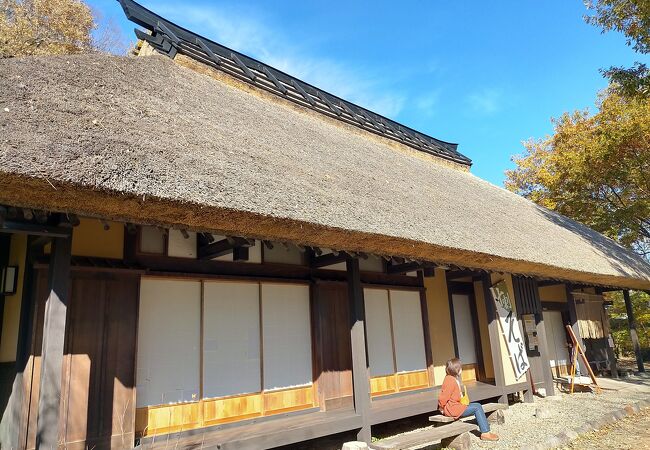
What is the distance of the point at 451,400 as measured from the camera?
219 inches

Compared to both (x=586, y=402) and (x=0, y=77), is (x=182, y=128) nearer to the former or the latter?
(x=0, y=77)

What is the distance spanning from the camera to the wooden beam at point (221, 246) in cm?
415

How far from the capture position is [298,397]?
18.1ft

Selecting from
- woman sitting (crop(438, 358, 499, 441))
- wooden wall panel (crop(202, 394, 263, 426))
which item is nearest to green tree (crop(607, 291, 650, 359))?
woman sitting (crop(438, 358, 499, 441))

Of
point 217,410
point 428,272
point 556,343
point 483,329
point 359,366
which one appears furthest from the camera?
point 556,343

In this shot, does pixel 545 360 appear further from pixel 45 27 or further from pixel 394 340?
pixel 45 27

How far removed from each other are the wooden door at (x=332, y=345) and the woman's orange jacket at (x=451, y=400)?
46.8 inches

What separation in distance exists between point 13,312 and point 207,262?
6.04ft

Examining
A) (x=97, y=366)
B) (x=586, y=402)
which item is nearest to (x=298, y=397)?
(x=97, y=366)

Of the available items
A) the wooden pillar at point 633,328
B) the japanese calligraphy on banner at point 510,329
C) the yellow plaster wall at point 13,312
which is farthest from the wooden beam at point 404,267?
the wooden pillar at point 633,328

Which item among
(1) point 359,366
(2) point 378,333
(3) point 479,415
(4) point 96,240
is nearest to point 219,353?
(1) point 359,366

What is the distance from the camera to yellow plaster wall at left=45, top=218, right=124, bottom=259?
432 cm

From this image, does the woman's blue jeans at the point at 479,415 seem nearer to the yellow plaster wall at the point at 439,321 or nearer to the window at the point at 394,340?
the window at the point at 394,340

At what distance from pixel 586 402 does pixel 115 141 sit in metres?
8.08
